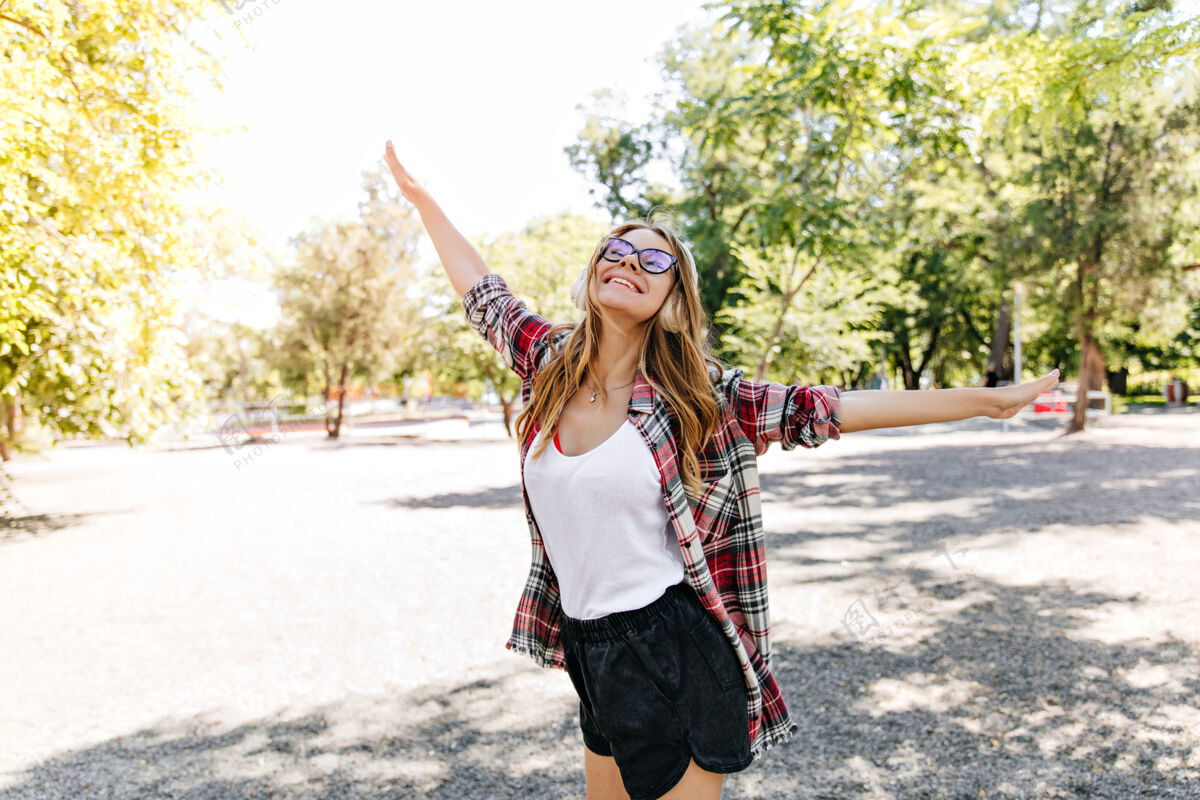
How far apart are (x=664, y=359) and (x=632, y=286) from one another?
20 centimetres

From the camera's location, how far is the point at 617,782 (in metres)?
2.02

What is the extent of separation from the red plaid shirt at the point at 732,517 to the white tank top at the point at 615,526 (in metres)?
0.04

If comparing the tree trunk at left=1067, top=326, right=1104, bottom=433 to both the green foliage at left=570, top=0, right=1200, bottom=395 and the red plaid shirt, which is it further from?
the red plaid shirt

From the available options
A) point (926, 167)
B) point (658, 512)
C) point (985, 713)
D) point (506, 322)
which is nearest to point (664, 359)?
point (658, 512)

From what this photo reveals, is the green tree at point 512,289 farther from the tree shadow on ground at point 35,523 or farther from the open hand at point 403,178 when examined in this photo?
the open hand at point 403,178

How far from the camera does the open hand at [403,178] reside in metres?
2.56

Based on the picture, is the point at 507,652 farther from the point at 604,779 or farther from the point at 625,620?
the point at 625,620

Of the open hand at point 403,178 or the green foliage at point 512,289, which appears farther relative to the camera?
the green foliage at point 512,289

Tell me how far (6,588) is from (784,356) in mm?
15822

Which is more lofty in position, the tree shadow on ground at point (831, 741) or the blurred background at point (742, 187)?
the blurred background at point (742, 187)

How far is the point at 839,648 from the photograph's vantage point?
17.5ft

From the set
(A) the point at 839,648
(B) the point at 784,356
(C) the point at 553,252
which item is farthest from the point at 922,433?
(A) the point at 839,648

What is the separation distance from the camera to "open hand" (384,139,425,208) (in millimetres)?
2559

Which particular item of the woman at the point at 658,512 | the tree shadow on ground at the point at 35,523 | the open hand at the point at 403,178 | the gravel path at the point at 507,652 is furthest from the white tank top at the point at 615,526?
the tree shadow on ground at the point at 35,523
